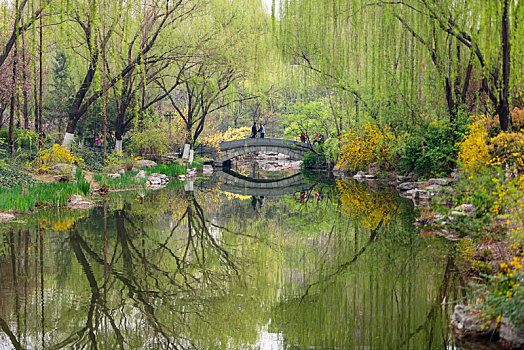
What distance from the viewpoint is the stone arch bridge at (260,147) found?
30.6 metres

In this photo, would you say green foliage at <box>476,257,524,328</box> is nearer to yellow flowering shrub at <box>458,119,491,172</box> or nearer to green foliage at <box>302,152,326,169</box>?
yellow flowering shrub at <box>458,119,491,172</box>

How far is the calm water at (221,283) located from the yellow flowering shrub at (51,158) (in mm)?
4425

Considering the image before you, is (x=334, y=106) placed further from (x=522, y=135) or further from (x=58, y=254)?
(x=58, y=254)

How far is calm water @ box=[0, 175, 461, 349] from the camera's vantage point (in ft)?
15.0

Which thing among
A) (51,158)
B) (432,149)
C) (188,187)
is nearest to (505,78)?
(432,149)

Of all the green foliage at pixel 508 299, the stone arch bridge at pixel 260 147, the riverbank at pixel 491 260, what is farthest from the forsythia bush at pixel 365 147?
the green foliage at pixel 508 299

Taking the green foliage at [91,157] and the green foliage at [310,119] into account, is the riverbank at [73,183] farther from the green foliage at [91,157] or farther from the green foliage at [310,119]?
the green foliage at [310,119]

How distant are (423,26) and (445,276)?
659 cm

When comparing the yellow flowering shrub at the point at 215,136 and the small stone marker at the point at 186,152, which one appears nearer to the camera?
the small stone marker at the point at 186,152

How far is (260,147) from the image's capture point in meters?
31.1

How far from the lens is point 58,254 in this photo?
740cm

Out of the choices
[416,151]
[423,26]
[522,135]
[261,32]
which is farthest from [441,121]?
[261,32]

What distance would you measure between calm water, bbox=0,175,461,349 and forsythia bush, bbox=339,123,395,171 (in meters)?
9.60

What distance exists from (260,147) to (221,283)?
25061mm
